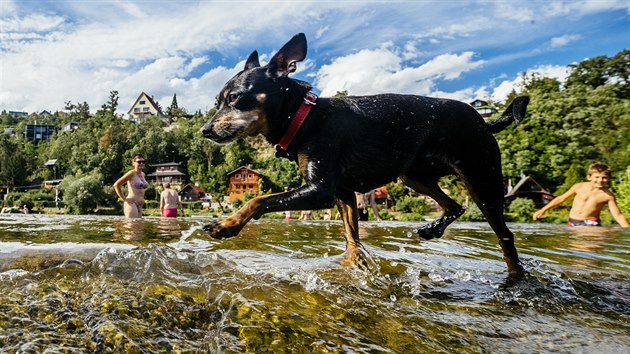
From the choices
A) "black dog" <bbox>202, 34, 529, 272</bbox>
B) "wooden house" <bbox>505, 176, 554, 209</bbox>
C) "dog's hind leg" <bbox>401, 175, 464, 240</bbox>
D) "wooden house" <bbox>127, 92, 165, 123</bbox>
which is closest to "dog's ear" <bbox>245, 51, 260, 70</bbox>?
"black dog" <bbox>202, 34, 529, 272</bbox>

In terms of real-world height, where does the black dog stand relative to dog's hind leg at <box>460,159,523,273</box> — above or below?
above

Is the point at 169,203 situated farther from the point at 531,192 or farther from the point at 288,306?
the point at 531,192

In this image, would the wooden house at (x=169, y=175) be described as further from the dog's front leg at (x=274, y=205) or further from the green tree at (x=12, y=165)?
the dog's front leg at (x=274, y=205)

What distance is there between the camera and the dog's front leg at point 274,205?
3215 mm

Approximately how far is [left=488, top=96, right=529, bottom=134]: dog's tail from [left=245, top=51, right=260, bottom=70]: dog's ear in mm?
2589

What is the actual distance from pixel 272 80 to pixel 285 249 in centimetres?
237

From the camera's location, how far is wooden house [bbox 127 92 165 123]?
182 metres

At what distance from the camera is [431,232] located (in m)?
4.70

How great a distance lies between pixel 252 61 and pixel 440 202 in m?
2.58

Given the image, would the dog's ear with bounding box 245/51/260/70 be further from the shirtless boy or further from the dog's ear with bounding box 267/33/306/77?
the shirtless boy

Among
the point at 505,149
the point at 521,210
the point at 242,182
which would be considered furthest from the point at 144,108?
the point at 521,210

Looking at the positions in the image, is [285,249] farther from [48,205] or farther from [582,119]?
[48,205]

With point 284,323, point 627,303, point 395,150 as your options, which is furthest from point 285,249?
point 627,303

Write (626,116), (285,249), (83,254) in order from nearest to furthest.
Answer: (83,254)
(285,249)
(626,116)
